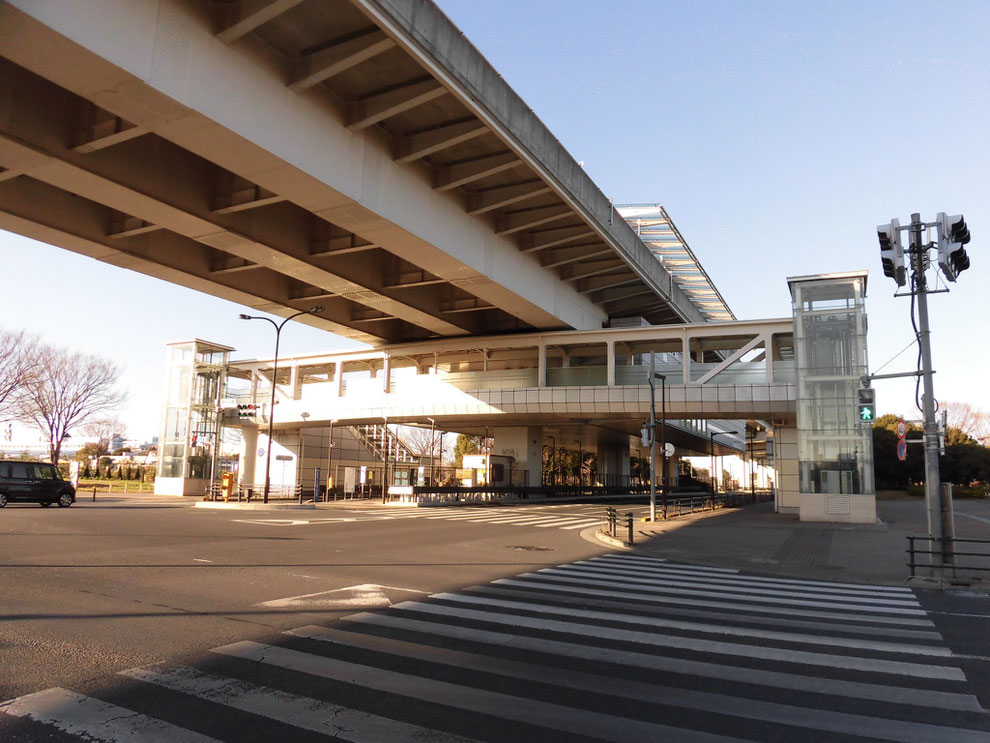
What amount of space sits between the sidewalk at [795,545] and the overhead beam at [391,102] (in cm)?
1404

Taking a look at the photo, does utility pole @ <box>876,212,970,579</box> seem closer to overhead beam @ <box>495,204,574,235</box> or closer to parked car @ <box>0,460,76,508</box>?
overhead beam @ <box>495,204,574,235</box>

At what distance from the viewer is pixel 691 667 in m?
6.43

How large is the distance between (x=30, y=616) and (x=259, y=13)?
1323cm

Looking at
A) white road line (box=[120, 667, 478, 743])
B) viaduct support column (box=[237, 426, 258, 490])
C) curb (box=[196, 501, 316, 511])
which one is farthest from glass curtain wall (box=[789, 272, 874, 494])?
viaduct support column (box=[237, 426, 258, 490])

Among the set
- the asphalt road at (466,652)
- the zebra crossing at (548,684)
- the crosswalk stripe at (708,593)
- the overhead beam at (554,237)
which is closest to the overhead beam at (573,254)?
the overhead beam at (554,237)

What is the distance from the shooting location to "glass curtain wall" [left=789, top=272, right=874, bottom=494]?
29.7 meters

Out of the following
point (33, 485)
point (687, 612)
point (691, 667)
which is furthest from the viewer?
point (33, 485)

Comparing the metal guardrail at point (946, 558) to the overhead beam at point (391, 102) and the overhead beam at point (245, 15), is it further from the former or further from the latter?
the overhead beam at point (245, 15)

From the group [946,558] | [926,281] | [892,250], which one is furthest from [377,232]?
[946,558]

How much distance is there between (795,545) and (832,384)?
45.9 feet

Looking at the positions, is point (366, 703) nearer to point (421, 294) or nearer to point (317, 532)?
point (317, 532)

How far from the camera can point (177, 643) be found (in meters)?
6.75

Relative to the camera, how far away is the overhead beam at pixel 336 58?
1677cm

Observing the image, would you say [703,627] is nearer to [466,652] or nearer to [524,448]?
[466,652]
